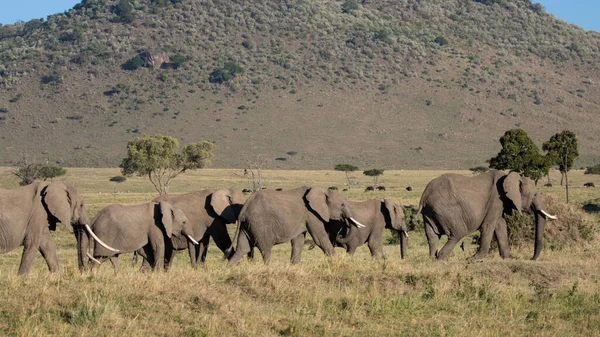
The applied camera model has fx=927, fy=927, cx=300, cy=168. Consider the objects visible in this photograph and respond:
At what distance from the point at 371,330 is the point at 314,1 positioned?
17577cm

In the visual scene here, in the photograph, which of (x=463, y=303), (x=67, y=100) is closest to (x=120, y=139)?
(x=67, y=100)

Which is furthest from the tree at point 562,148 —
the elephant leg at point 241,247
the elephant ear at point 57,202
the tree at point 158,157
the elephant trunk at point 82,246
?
the elephant ear at point 57,202

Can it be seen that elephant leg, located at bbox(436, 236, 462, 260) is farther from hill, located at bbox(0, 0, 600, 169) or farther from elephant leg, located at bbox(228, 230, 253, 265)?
hill, located at bbox(0, 0, 600, 169)

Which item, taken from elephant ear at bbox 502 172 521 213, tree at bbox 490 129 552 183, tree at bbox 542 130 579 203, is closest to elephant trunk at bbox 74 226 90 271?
elephant ear at bbox 502 172 521 213

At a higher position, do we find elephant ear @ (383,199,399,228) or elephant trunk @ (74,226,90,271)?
elephant ear @ (383,199,399,228)

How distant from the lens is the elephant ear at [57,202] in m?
16.2

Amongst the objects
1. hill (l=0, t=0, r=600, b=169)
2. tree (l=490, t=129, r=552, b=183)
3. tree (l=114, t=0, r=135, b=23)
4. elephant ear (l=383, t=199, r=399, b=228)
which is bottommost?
elephant ear (l=383, t=199, r=399, b=228)

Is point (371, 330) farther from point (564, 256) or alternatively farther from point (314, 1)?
point (314, 1)

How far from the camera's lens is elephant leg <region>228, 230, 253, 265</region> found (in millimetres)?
18969

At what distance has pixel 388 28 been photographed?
17350cm

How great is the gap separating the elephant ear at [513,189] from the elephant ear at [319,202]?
12.5 ft

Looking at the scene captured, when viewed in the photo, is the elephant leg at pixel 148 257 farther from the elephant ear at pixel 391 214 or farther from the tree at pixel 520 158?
the tree at pixel 520 158

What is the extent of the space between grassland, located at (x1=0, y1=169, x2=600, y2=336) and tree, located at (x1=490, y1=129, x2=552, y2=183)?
132 ft

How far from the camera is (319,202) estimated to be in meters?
20.0
